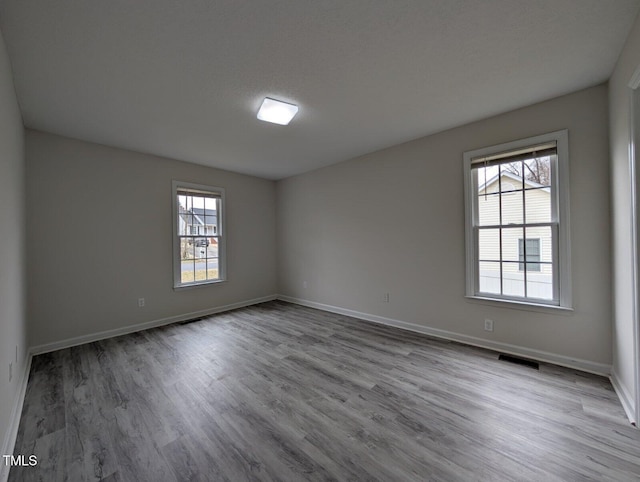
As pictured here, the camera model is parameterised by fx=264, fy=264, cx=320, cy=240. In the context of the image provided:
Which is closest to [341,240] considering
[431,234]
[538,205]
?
[431,234]

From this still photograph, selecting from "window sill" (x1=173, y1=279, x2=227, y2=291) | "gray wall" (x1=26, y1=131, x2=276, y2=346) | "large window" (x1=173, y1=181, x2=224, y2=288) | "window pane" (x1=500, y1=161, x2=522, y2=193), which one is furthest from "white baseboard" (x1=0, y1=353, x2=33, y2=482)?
"window pane" (x1=500, y1=161, x2=522, y2=193)

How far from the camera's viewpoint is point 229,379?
2469 mm

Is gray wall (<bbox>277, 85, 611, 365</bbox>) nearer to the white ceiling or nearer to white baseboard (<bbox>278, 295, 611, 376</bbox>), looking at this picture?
white baseboard (<bbox>278, 295, 611, 376</bbox>)

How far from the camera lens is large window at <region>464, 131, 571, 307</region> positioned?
8.52 feet

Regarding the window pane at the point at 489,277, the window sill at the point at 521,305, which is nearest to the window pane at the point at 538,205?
the window pane at the point at 489,277

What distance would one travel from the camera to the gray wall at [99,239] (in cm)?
313

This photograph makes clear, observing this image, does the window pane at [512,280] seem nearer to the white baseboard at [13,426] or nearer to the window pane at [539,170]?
the window pane at [539,170]

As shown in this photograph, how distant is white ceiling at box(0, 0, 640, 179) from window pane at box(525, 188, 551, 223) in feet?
3.02

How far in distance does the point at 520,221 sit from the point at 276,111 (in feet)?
9.28

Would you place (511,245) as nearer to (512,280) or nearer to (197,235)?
(512,280)

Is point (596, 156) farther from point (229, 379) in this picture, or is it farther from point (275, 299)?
point (275, 299)

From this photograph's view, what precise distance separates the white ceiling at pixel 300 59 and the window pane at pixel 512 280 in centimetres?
171

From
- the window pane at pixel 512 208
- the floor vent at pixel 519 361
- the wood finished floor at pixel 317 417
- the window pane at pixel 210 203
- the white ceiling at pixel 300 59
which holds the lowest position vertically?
the wood finished floor at pixel 317 417

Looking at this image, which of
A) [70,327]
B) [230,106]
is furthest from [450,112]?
[70,327]
